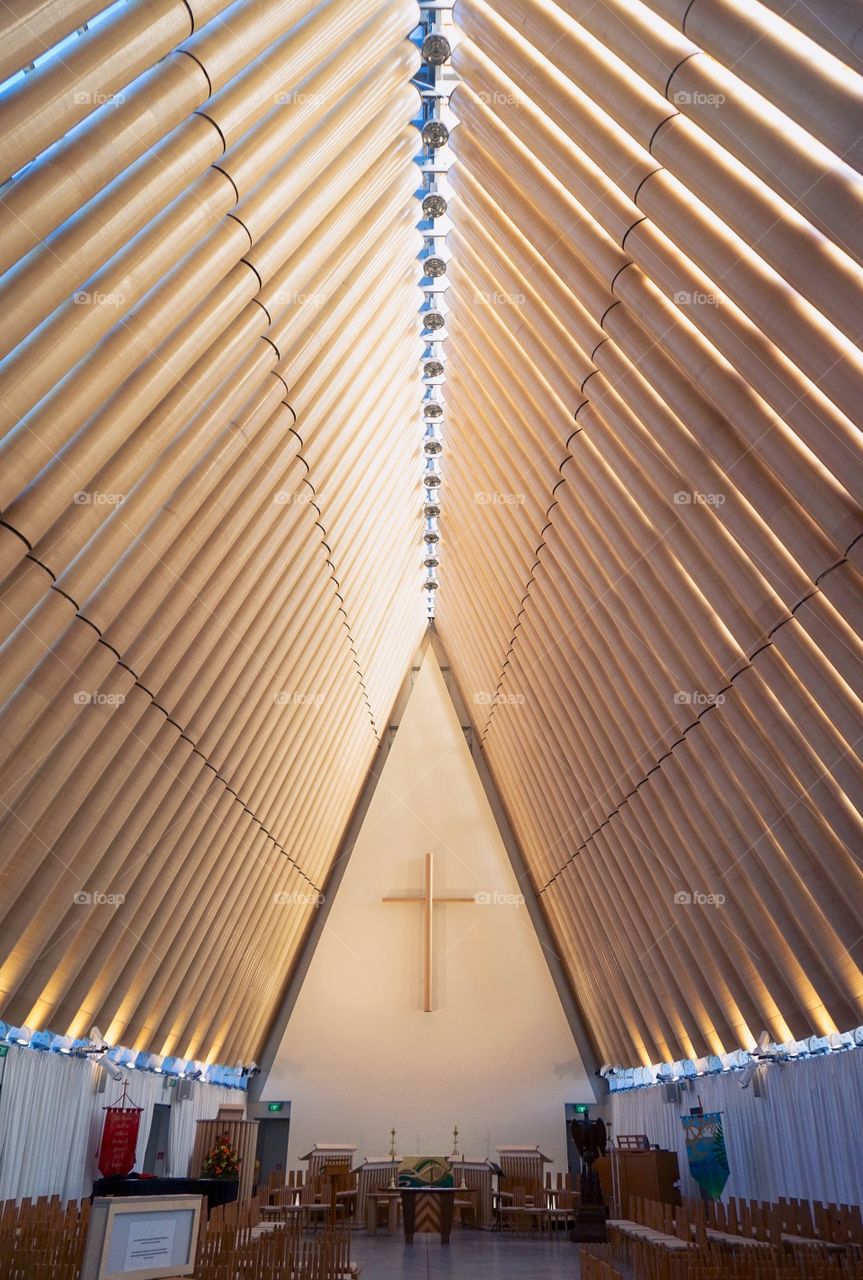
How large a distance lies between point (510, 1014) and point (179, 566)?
16342 mm

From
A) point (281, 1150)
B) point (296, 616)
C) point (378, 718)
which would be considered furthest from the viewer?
point (378, 718)

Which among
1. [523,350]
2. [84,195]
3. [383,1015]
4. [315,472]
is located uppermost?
[523,350]

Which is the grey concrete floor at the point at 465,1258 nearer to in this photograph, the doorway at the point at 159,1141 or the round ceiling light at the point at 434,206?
the doorway at the point at 159,1141

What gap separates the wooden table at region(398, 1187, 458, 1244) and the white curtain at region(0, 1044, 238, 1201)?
4456mm

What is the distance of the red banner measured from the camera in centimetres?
1445

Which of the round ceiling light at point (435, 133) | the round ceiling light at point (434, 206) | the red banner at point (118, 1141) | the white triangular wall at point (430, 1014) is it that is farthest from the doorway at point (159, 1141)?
the round ceiling light at point (435, 133)

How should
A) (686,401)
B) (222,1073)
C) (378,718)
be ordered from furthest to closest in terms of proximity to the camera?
(378,718) < (222,1073) < (686,401)

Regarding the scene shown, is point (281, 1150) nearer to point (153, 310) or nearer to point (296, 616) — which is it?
point (296, 616)

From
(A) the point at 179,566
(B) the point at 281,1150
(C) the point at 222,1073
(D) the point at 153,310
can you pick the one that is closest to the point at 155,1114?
(C) the point at 222,1073

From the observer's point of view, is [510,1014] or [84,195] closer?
[84,195]

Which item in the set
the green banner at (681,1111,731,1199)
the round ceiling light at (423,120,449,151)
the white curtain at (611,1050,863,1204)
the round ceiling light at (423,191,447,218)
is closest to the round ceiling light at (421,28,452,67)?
the round ceiling light at (423,120,449,151)

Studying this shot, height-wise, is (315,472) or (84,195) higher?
(315,472)

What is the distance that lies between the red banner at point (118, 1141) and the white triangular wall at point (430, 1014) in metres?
9.14

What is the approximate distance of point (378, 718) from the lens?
25.5 meters
